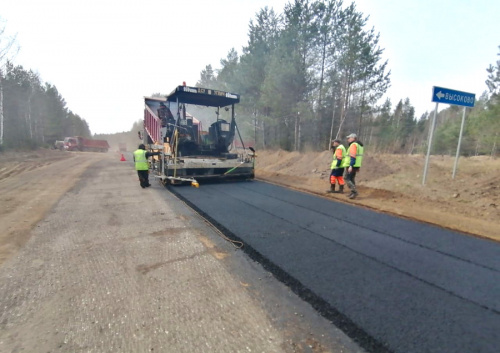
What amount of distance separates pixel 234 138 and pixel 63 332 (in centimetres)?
796

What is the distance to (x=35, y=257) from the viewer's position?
2.96 meters

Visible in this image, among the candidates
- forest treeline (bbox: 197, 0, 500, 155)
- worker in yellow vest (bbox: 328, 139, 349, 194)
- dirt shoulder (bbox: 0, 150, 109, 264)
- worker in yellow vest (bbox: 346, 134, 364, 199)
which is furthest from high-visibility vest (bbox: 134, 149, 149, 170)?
forest treeline (bbox: 197, 0, 500, 155)

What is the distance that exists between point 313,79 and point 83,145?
31.4m

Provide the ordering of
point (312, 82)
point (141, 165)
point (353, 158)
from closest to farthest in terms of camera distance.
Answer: point (353, 158) < point (141, 165) < point (312, 82)

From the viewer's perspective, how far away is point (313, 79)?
55.6 ft

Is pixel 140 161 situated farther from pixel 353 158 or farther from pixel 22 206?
pixel 353 158

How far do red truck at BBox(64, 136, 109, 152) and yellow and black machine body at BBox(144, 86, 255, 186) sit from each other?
2896 centimetres


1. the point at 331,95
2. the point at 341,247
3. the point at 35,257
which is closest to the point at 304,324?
the point at 341,247

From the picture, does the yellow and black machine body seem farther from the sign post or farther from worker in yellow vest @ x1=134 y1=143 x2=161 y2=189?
the sign post

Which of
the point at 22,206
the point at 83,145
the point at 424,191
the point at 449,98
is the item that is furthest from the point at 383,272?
the point at 83,145

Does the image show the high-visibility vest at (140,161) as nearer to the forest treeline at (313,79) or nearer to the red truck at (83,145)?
the forest treeline at (313,79)

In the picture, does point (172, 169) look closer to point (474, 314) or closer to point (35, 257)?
point (35, 257)

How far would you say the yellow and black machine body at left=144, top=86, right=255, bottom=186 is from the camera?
771cm

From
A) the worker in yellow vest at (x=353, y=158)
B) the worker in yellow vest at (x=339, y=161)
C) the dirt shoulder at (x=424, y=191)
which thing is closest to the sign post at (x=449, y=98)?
the dirt shoulder at (x=424, y=191)
